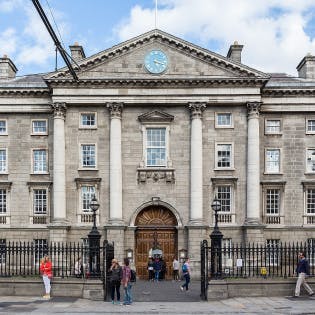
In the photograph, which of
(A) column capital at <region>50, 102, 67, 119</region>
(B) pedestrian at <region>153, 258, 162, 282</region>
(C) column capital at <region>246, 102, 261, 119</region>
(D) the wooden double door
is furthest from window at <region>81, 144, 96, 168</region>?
(C) column capital at <region>246, 102, 261, 119</region>

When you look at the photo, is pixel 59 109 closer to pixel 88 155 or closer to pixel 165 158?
pixel 88 155

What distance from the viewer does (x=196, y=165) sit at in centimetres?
4756

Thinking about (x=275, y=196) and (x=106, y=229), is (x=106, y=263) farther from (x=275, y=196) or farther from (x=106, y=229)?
(x=275, y=196)

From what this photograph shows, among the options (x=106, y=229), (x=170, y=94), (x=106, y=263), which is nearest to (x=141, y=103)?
Answer: (x=170, y=94)

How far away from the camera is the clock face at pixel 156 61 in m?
48.2

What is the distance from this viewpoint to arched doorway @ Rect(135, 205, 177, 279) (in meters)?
47.9

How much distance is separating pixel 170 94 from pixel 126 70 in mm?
3752

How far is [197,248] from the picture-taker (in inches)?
1832

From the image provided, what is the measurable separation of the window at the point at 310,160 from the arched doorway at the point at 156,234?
11.0m

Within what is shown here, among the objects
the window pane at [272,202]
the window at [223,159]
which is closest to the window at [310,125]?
the window pane at [272,202]

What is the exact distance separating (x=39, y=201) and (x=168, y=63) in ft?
47.1

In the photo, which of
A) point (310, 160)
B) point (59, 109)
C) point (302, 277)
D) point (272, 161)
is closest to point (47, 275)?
point (302, 277)

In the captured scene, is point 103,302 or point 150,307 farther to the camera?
point 103,302

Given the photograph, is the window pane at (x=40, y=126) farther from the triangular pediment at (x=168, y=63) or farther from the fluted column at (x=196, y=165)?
the fluted column at (x=196, y=165)
